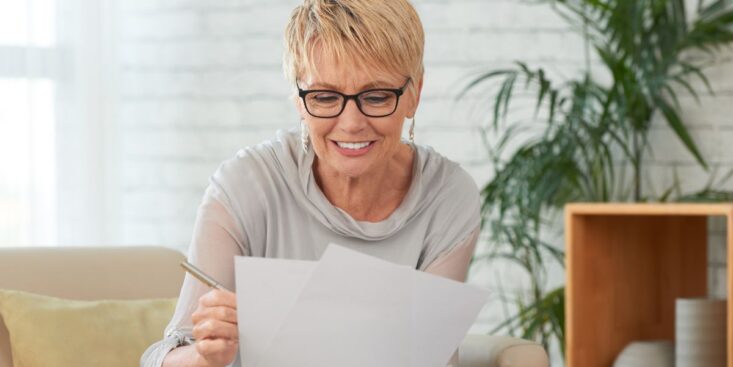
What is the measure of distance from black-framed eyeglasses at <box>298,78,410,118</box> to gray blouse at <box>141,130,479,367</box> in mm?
208

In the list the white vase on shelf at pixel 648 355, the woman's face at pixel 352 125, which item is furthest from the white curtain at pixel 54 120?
the woman's face at pixel 352 125

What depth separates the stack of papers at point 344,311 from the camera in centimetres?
138

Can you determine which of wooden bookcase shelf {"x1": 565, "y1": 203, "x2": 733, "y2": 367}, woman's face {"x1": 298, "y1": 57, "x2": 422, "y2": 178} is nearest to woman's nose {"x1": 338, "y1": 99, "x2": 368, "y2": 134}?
woman's face {"x1": 298, "y1": 57, "x2": 422, "y2": 178}

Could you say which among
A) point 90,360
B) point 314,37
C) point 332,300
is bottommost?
point 90,360

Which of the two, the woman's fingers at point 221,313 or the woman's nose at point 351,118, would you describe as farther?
the woman's nose at point 351,118

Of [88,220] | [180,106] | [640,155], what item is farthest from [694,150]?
[88,220]

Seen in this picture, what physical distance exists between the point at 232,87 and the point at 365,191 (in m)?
2.13

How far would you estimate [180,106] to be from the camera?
3.99 metres

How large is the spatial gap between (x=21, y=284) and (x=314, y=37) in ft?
2.94

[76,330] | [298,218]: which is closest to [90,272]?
[76,330]

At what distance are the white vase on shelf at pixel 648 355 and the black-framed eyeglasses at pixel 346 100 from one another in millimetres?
1654

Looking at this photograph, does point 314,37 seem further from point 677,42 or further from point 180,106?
point 180,106

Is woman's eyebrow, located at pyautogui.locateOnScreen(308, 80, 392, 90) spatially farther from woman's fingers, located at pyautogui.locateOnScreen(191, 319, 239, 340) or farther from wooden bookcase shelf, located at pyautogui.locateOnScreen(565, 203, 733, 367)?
wooden bookcase shelf, located at pyautogui.locateOnScreen(565, 203, 733, 367)

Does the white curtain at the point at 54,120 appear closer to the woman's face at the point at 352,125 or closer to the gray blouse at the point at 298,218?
the gray blouse at the point at 298,218
